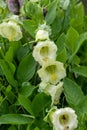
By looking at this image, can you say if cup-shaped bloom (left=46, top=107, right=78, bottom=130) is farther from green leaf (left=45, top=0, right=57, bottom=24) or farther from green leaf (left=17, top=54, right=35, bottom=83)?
green leaf (left=45, top=0, right=57, bottom=24)

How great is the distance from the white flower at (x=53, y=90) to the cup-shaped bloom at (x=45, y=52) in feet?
0.17

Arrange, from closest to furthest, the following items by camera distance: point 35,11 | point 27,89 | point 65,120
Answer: point 65,120 < point 27,89 < point 35,11

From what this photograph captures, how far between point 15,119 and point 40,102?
0.06 m

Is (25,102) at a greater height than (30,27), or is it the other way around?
(30,27)

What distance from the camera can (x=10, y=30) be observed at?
0.87 meters

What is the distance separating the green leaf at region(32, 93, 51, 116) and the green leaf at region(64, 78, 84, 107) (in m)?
0.04

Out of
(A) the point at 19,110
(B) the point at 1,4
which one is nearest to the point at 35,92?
(A) the point at 19,110

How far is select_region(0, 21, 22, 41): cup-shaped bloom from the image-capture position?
87 cm

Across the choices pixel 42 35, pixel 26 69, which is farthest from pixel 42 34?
pixel 26 69

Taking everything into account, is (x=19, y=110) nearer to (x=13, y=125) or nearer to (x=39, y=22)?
(x=13, y=125)

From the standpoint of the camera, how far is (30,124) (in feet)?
2.65

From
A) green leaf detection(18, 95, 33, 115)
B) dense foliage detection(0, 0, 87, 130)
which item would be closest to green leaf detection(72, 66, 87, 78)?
dense foliage detection(0, 0, 87, 130)

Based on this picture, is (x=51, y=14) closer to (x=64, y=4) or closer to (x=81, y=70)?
(x=64, y=4)

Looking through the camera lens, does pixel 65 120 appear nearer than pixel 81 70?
Yes
